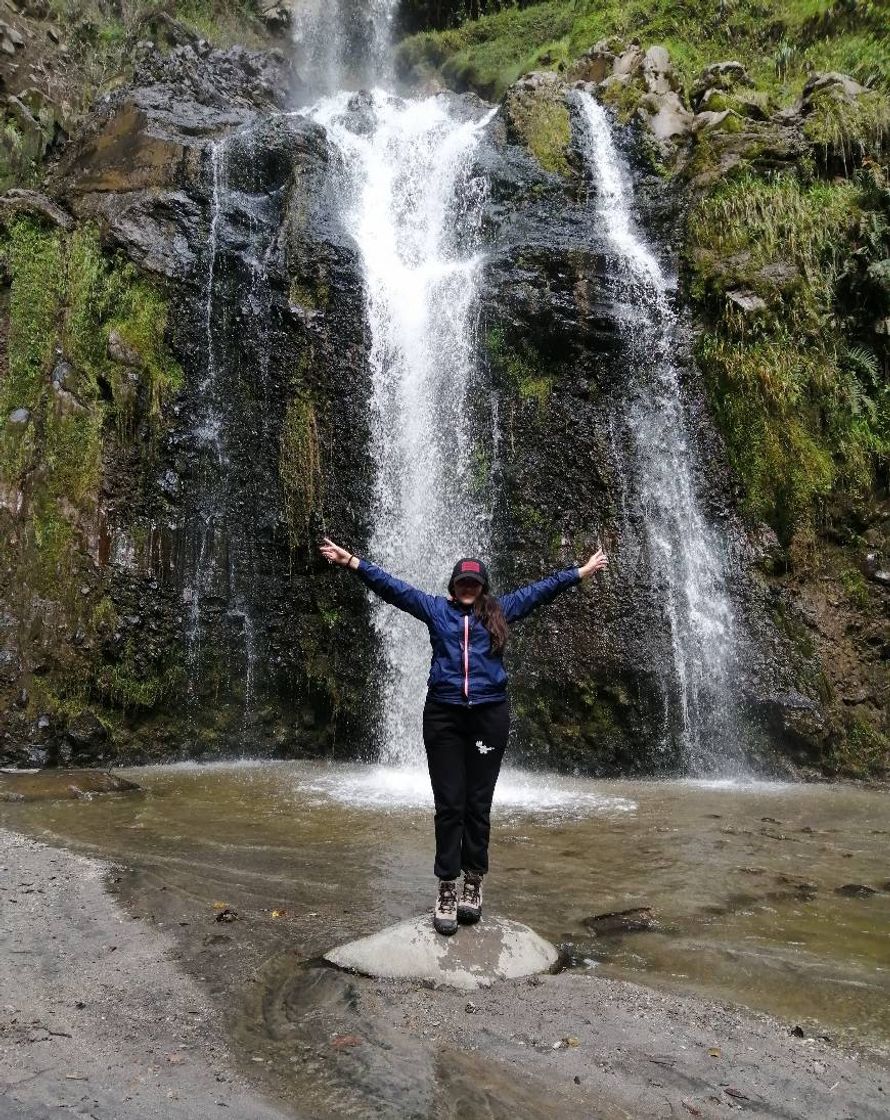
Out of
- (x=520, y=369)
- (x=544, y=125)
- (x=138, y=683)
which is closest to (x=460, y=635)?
(x=138, y=683)

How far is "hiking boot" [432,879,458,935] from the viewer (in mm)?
3646

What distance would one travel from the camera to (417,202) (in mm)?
13602

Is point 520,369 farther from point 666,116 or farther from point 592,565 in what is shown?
point 592,565

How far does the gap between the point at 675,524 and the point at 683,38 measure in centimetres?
1419

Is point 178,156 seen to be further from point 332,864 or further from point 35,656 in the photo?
point 332,864

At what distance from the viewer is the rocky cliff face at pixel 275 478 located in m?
9.77

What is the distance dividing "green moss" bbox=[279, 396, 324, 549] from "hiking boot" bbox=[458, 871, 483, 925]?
7627 millimetres

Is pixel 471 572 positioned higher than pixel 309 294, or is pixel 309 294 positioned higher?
pixel 309 294

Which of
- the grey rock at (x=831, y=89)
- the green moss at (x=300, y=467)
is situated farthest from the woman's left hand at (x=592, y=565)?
the grey rock at (x=831, y=89)

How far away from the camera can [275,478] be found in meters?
11.2

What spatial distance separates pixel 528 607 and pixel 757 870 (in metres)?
2.62

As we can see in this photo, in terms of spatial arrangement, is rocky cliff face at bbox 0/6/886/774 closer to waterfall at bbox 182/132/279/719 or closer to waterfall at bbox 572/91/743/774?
waterfall at bbox 182/132/279/719

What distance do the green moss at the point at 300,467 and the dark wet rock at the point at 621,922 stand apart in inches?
294

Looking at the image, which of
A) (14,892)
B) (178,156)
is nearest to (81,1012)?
(14,892)
